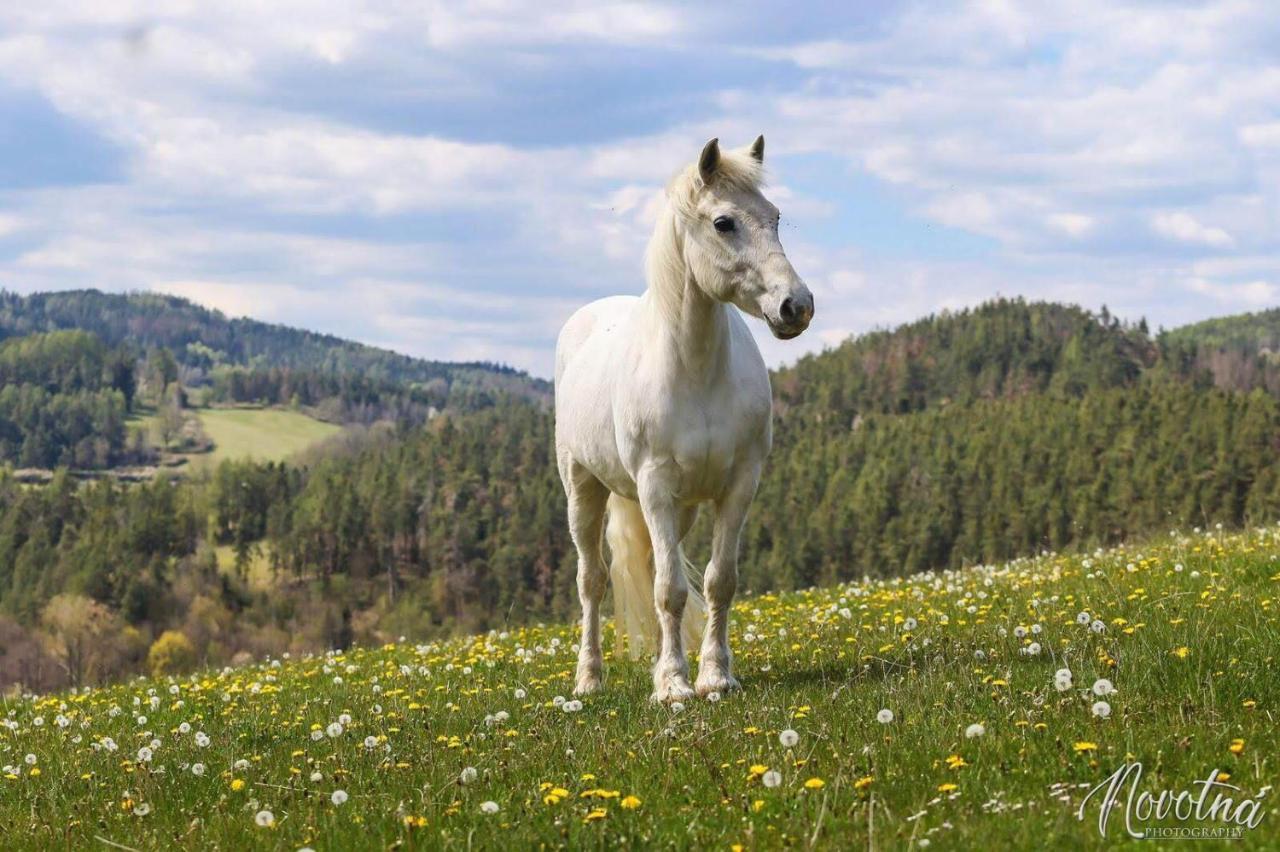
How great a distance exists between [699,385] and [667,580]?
1527 mm

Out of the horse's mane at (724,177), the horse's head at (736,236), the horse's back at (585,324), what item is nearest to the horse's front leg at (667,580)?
the horse's head at (736,236)

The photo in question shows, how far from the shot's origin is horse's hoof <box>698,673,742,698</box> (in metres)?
9.80

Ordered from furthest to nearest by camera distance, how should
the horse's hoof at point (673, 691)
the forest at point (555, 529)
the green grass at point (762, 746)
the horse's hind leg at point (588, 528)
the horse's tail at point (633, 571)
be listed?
the forest at point (555, 529) < the horse's hind leg at point (588, 528) < the horse's tail at point (633, 571) < the horse's hoof at point (673, 691) < the green grass at point (762, 746)

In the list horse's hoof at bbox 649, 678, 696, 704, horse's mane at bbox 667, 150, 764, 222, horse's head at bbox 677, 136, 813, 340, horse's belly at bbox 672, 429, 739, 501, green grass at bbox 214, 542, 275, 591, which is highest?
horse's mane at bbox 667, 150, 764, 222

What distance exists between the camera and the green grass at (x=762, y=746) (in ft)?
19.0

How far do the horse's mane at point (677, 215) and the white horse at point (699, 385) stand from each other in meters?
0.01

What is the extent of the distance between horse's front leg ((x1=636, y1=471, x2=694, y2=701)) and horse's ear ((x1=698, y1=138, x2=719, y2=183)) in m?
2.23

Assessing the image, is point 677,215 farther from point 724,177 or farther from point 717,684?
point 717,684

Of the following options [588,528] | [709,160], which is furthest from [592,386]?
[709,160]

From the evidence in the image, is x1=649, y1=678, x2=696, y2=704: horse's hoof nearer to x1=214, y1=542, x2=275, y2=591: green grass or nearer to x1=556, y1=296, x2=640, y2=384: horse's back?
x1=556, y1=296, x2=640, y2=384: horse's back

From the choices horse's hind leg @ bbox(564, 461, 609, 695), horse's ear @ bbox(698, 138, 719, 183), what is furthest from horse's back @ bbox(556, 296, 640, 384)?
horse's ear @ bbox(698, 138, 719, 183)

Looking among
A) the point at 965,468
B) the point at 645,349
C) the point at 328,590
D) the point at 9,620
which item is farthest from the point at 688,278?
the point at 328,590

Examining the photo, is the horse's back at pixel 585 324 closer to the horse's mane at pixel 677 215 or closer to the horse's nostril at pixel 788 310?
the horse's mane at pixel 677 215

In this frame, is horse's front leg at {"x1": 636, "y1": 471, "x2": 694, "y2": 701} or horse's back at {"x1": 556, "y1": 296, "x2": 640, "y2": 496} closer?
horse's front leg at {"x1": 636, "y1": 471, "x2": 694, "y2": 701}
